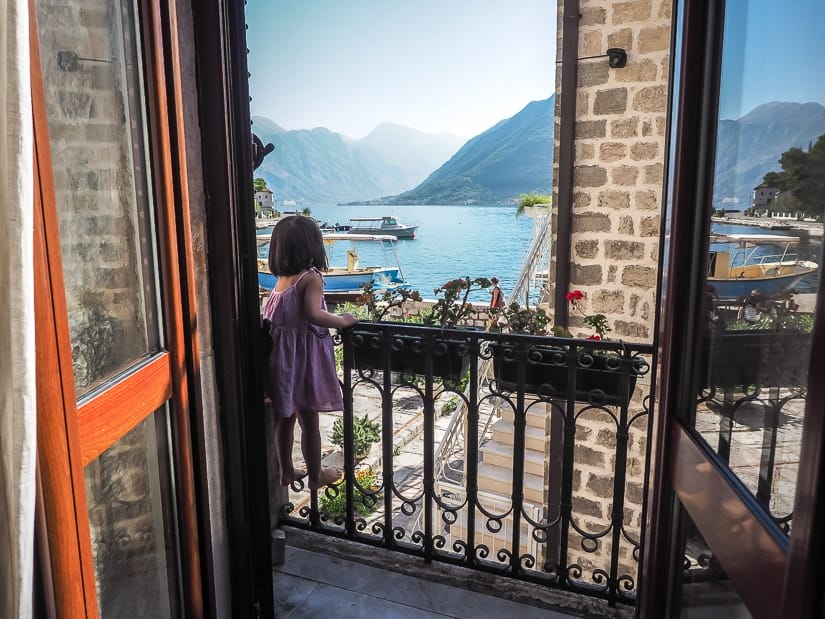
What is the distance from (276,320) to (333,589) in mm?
1024

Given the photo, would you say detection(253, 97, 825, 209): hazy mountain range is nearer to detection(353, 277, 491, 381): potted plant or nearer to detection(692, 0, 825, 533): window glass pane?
detection(353, 277, 491, 381): potted plant

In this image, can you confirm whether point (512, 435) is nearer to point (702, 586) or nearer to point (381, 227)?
point (702, 586)

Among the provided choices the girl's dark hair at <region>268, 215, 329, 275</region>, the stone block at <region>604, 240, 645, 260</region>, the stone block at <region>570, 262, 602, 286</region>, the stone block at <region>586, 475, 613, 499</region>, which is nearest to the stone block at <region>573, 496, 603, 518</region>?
the stone block at <region>586, 475, 613, 499</region>

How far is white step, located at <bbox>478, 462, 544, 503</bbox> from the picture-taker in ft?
14.9

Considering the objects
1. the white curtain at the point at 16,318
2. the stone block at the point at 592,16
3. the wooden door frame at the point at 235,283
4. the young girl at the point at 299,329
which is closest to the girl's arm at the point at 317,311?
the young girl at the point at 299,329

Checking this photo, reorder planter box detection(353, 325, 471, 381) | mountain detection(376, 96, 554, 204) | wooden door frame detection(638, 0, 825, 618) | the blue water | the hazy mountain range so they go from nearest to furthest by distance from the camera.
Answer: wooden door frame detection(638, 0, 825, 618) < planter box detection(353, 325, 471, 381) < mountain detection(376, 96, 554, 204) < the hazy mountain range < the blue water

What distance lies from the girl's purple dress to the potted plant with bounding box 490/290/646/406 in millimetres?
675

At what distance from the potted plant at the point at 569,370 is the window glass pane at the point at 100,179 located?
1.29 m

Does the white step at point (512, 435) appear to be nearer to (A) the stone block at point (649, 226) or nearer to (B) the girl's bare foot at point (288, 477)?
(A) the stone block at point (649, 226)

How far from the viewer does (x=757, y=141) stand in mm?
993

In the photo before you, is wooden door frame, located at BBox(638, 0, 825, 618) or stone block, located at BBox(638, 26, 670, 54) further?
stone block, located at BBox(638, 26, 670, 54)

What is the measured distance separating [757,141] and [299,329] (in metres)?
1.67

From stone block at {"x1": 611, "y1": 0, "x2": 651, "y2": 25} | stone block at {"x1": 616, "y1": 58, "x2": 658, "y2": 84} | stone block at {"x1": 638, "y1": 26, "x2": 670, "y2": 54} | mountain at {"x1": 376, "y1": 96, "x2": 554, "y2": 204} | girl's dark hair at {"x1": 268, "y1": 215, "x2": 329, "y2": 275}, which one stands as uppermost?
mountain at {"x1": 376, "y1": 96, "x2": 554, "y2": 204}

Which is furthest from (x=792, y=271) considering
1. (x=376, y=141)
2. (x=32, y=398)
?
(x=376, y=141)
